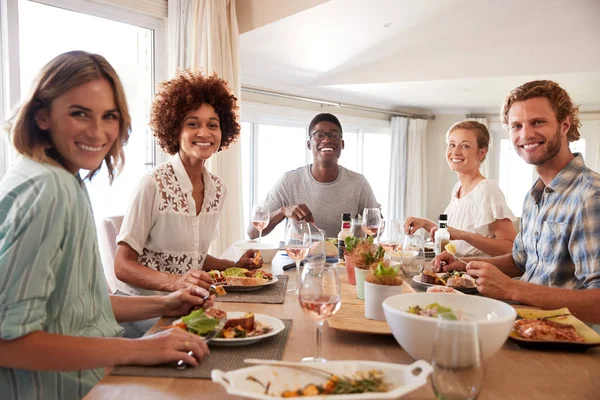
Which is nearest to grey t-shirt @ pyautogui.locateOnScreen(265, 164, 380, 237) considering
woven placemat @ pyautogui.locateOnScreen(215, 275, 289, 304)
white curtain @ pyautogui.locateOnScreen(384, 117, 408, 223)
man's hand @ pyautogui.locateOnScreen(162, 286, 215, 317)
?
woven placemat @ pyautogui.locateOnScreen(215, 275, 289, 304)

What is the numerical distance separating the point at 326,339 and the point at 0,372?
713 mm

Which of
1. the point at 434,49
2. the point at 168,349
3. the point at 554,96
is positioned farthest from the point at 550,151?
the point at 434,49

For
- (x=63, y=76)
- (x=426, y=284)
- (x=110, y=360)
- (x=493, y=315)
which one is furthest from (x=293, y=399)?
(x=426, y=284)

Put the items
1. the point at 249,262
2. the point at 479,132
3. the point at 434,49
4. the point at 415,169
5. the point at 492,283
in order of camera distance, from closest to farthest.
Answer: the point at 492,283 → the point at 249,262 → the point at 479,132 → the point at 434,49 → the point at 415,169

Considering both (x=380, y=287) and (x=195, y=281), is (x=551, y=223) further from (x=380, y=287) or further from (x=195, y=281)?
(x=195, y=281)

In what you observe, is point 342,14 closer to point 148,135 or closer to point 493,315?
point 148,135

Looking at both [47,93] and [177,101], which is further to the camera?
[177,101]

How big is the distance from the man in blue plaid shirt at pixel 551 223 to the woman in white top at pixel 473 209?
1.48ft

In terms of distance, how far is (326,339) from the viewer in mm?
1209

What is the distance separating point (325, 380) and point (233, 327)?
1.24 ft

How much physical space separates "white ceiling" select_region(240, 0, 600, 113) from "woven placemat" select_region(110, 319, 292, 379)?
11.2 ft

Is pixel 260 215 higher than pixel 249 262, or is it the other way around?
pixel 260 215

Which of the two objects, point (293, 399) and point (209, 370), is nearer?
point (293, 399)

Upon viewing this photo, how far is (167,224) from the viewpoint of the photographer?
2.04m
